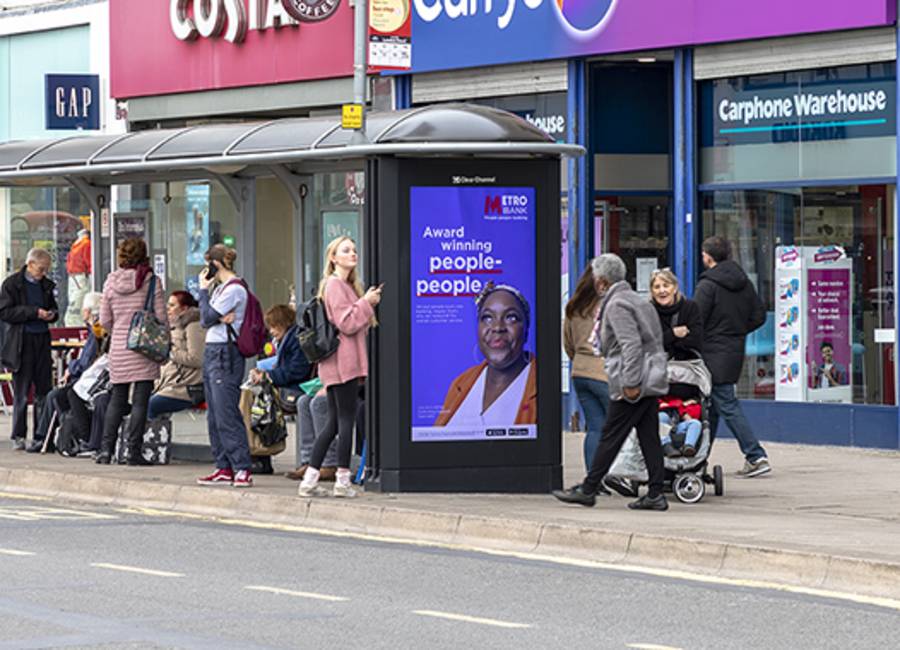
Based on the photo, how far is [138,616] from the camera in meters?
9.61

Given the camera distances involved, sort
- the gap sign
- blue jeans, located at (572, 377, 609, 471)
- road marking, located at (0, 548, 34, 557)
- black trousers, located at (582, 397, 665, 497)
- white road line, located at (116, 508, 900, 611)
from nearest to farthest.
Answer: white road line, located at (116, 508, 900, 611), road marking, located at (0, 548, 34, 557), black trousers, located at (582, 397, 665, 497), blue jeans, located at (572, 377, 609, 471), the gap sign

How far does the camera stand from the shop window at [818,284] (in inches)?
712

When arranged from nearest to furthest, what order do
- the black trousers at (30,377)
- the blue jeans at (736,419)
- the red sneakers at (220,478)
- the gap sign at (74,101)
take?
the red sneakers at (220,478) < the blue jeans at (736,419) < the black trousers at (30,377) < the gap sign at (74,101)

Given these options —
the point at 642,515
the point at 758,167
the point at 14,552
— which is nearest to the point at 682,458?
the point at 642,515

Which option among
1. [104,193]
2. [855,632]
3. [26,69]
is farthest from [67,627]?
[26,69]

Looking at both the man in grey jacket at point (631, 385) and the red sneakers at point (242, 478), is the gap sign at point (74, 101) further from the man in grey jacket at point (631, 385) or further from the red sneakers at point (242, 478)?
A: the man in grey jacket at point (631, 385)

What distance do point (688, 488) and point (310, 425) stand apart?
3091mm

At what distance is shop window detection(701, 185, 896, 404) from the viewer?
1808 centimetres

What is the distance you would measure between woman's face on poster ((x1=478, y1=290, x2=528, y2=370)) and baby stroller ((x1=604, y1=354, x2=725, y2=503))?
104 centimetres

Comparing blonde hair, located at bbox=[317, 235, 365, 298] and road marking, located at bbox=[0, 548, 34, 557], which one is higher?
blonde hair, located at bbox=[317, 235, 365, 298]

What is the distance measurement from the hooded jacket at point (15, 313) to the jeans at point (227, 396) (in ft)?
12.7

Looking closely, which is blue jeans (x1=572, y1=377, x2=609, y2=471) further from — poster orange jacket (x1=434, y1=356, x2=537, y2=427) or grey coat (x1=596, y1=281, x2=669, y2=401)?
grey coat (x1=596, y1=281, x2=669, y2=401)

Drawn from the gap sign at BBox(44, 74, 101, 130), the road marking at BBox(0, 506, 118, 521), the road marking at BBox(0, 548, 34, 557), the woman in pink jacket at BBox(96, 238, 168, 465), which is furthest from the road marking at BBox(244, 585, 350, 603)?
the gap sign at BBox(44, 74, 101, 130)

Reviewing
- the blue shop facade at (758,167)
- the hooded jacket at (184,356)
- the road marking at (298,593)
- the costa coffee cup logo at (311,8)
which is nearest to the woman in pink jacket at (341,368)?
the hooded jacket at (184,356)
